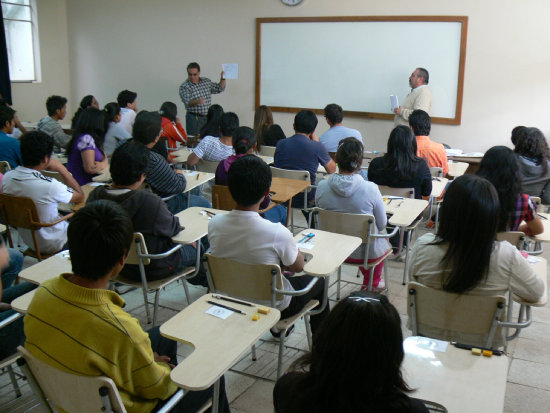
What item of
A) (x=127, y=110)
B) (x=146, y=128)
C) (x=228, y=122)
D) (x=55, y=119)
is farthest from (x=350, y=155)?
(x=127, y=110)

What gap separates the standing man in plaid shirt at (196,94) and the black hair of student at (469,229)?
6.51 metres

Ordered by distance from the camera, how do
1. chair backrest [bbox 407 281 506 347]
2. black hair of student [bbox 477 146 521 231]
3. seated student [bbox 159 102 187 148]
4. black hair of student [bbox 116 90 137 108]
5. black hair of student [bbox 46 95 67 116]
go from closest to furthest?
chair backrest [bbox 407 281 506 347] → black hair of student [bbox 477 146 521 231] → black hair of student [bbox 46 95 67 116] → seated student [bbox 159 102 187 148] → black hair of student [bbox 116 90 137 108]

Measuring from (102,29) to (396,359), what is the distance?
9.70m

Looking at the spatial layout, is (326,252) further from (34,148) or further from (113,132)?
(113,132)

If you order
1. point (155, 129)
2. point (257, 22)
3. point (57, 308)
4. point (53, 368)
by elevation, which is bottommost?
point (53, 368)

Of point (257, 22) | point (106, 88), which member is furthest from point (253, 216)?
point (106, 88)

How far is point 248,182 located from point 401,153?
1.97m

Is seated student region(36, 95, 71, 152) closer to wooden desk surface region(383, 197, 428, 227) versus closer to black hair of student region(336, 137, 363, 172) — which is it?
black hair of student region(336, 137, 363, 172)

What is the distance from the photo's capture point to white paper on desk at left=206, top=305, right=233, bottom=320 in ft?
6.76

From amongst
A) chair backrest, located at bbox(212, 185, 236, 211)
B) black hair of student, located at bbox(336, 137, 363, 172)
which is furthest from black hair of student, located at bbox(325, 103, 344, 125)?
black hair of student, located at bbox(336, 137, 363, 172)

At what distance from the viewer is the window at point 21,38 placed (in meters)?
8.85

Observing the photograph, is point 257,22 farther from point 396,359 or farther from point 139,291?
point 396,359

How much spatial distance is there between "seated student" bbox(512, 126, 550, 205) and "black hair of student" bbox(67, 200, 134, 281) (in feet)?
12.7

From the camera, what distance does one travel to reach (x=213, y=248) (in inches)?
104
